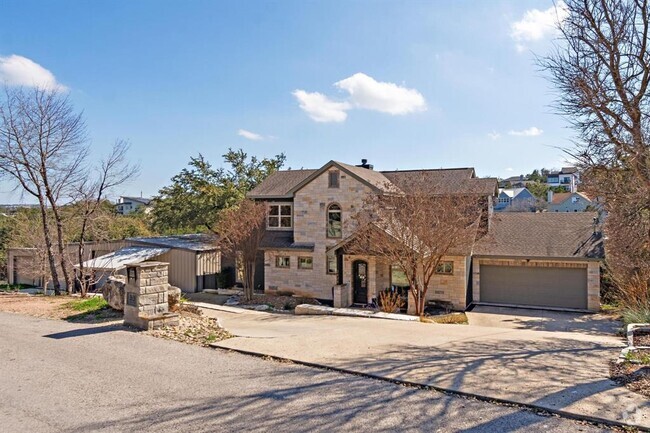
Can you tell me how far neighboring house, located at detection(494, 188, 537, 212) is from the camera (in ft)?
212

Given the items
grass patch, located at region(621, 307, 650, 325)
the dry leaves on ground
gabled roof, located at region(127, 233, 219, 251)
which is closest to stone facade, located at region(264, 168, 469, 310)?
gabled roof, located at region(127, 233, 219, 251)

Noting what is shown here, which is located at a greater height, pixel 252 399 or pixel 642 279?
pixel 642 279

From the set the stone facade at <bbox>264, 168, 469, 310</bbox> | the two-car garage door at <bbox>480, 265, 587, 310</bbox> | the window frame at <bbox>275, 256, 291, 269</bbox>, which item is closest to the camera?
the two-car garage door at <bbox>480, 265, 587, 310</bbox>

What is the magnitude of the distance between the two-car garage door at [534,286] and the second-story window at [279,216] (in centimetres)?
988

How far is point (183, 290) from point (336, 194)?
9.67 metres

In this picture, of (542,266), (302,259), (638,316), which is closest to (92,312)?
(302,259)

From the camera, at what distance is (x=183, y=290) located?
2347cm

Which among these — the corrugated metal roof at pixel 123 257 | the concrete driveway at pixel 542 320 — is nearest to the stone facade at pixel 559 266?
the concrete driveway at pixel 542 320

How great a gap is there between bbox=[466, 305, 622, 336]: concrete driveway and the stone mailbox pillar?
10770 millimetres

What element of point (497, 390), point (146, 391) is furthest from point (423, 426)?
point (146, 391)

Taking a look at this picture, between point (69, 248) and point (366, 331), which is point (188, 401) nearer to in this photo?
point (366, 331)

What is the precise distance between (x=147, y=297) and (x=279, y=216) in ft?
42.1

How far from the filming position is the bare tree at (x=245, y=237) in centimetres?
2064

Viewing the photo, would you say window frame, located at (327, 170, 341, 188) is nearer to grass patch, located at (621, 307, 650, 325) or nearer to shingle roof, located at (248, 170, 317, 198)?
shingle roof, located at (248, 170, 317, 198)
